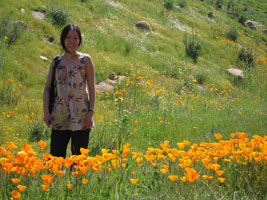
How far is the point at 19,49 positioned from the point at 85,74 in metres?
6.46

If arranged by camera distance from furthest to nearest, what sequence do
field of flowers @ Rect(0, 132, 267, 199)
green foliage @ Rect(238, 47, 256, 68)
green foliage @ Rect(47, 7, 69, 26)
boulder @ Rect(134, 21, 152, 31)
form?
green foliage @ Rect(238, 47, 256, 68)
boulder @ Rect(134, 21, 152, 31)
green foliage @ Rect(47, 7, 69, 26)
field of flowers @ Rect(0, 132, 267, 199)

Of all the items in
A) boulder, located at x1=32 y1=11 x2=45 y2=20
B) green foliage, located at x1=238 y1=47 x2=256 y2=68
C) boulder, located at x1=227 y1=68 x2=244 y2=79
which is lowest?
boulder, located at x1=227 y1=68 x2=244 y2=79

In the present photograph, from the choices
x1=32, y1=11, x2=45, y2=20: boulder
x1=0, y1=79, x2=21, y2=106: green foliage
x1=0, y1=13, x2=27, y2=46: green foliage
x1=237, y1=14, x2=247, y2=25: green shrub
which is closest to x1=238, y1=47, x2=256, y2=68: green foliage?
x1=32, y1=11, x2=45, y2=20: boulder

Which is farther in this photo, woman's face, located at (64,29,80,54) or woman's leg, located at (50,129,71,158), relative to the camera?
woman's leg, located at (50,129,71,158)

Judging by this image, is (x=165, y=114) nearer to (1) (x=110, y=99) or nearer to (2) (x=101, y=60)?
(1) (x=110, y=99)

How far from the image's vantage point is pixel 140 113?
7301 millimetres

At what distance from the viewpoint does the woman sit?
348 centimetres

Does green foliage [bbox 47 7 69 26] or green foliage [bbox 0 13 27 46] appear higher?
green foliage [bbox 47 7 69 26]

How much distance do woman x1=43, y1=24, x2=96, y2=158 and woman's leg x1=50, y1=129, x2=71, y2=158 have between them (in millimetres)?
13

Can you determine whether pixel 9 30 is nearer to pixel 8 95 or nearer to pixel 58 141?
pixel 8 95

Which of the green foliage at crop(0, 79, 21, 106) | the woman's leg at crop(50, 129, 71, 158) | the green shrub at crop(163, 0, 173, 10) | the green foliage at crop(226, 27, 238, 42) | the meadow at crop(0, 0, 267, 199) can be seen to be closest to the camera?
the meadow at crop(0, 0, 267, 199)

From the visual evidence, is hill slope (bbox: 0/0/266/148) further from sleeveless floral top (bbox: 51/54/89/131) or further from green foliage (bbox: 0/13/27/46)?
sleeveless floral top (bbox: 51/54/89/131)

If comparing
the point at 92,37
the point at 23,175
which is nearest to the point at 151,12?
the point at 92,37

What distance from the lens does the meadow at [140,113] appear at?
2.17 meters
